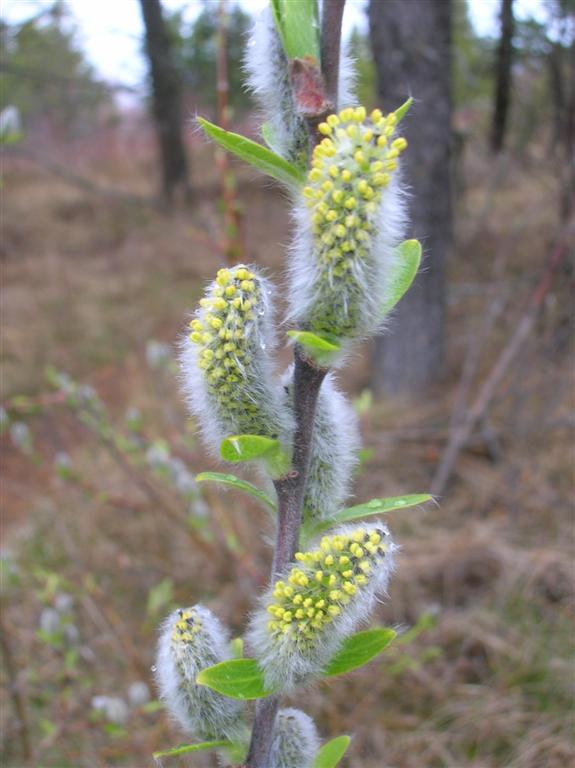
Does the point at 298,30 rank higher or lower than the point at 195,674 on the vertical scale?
higher

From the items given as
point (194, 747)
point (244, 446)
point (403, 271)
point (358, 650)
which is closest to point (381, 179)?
Answer: point (403, 271)

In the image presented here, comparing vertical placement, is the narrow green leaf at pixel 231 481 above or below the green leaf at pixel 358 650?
above

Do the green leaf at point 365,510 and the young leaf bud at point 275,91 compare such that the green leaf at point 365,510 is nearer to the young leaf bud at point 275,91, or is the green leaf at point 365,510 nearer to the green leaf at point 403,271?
the green leaf at point 403,271

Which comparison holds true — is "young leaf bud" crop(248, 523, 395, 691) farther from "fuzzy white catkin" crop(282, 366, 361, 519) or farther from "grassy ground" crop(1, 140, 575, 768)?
"grassy ground" crop(1, 140, 575, 768)

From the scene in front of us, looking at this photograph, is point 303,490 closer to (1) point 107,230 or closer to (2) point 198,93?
(2) point 198,93

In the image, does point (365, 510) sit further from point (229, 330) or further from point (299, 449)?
point (229, 330)

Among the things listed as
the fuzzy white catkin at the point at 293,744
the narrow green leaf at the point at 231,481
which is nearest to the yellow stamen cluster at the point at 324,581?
the narrow green leaf at the point at 231,481

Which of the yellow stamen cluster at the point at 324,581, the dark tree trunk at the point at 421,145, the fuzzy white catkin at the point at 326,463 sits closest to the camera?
the yellow stamen cluster at the point at 324,581

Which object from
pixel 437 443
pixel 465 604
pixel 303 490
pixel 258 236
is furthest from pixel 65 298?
pixel 303 490
